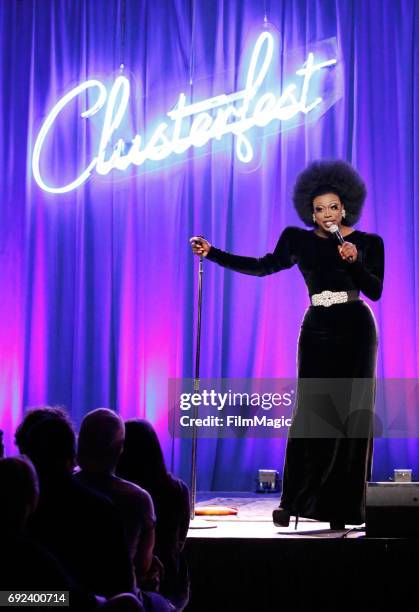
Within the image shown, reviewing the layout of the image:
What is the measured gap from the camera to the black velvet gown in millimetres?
4090

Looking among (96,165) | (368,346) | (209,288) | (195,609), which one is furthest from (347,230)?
(96,165)

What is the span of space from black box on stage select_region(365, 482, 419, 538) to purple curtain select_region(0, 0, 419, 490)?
8.24ft

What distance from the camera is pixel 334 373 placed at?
417cm

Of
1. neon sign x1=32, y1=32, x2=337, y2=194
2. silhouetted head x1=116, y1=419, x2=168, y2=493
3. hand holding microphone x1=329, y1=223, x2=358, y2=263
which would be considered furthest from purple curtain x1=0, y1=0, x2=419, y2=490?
silhouetted head x1=116, y1=419, x2=168, y2=493

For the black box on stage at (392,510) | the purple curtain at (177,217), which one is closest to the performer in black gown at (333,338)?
the black box on stage at (392,510)

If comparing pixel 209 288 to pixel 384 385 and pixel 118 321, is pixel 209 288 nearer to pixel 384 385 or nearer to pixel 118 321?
pixel 118 321

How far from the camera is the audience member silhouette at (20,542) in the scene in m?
1.60

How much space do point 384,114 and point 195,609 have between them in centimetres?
401

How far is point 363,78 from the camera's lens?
6430 millimetres

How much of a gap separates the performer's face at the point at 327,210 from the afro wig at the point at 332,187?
1.4 inches

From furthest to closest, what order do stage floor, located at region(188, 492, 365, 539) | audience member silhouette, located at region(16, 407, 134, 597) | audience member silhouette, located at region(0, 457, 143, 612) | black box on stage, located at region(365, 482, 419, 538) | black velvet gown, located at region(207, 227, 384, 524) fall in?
black velvet gown, located at region(207, 227, 384, 524), stage floor, located at region(188, 492, 365, 539), black box on stage, located at region(365, 482, 419, 538), audience member silhouette, located at region(16, 407, 134, 597), audience member silhouette, located at region(0, 457, 143, 612)

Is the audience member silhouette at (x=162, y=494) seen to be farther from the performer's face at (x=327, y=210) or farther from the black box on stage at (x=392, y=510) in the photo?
the performer's face at (x=327, y=210)

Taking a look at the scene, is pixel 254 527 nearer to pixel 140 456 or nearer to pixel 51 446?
pixel 140 456

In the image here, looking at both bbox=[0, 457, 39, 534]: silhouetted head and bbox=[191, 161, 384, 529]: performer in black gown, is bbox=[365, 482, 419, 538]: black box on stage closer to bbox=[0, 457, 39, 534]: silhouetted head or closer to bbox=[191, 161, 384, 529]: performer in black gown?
bbox=[191, 161, 384, 529]: performer in black gown
